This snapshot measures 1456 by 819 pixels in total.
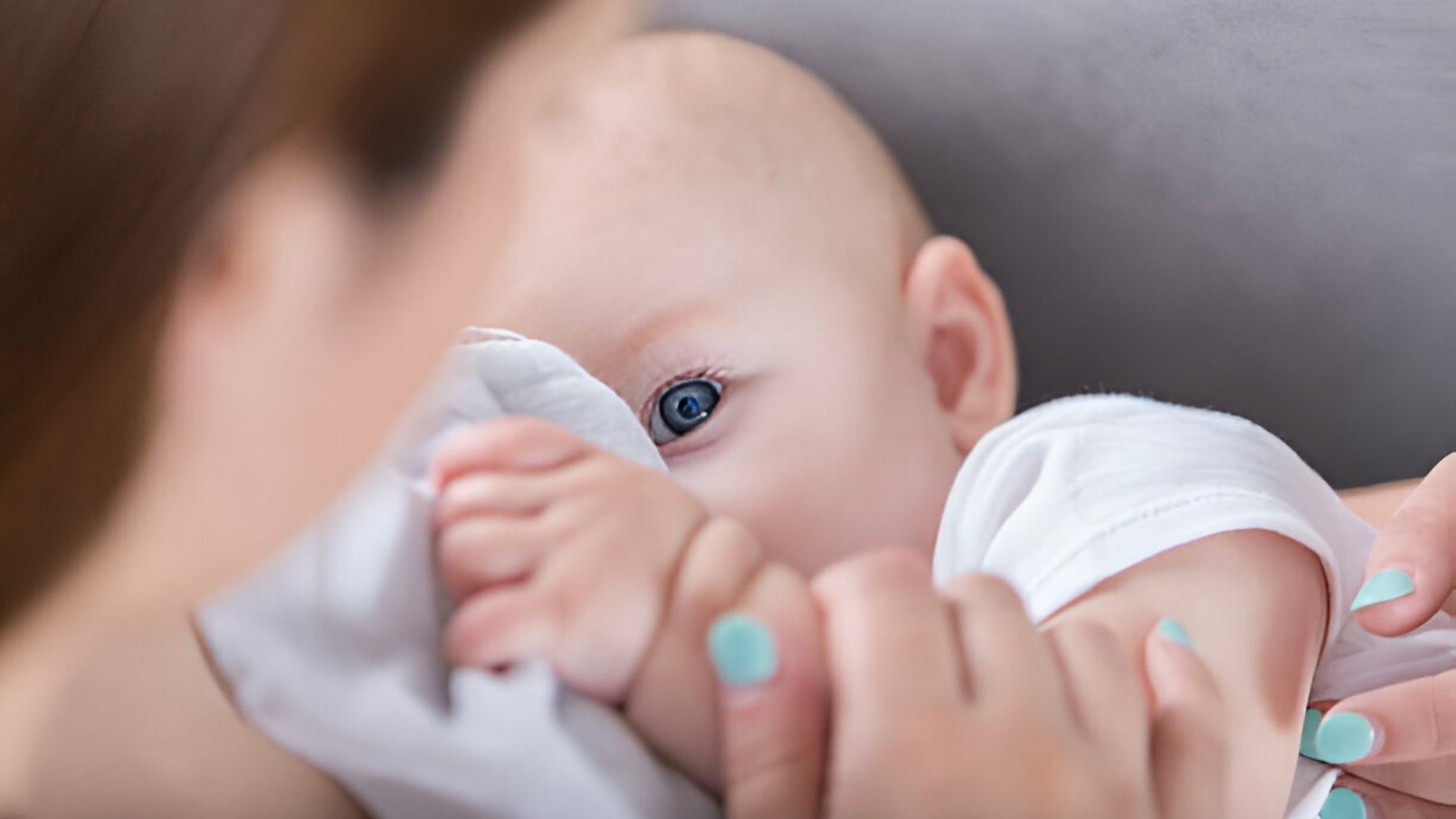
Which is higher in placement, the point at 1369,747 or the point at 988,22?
the point at 988,22

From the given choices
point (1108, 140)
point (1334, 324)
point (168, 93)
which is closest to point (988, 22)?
point (1108, 140)

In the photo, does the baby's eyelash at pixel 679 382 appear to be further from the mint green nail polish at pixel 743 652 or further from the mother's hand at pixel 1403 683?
the mother's hand at pixel 1403 683

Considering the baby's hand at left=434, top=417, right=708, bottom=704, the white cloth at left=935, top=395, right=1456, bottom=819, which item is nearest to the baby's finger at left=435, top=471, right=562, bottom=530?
the baby's hand at left=434, top=417, right=708, bottom=704

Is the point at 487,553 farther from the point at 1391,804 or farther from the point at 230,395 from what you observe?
the point at 1391,804

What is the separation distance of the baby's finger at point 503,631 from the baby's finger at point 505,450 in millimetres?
35

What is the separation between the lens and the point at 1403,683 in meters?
0.43

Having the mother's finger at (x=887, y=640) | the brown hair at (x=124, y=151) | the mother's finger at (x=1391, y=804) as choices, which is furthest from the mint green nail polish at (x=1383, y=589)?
the brown hair at (x=124, y=151)

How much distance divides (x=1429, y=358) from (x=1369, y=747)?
156mm

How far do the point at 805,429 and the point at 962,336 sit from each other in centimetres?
8

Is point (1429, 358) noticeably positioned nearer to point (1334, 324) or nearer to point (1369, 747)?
point (1334, 324)

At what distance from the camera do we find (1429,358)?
1.55 feet

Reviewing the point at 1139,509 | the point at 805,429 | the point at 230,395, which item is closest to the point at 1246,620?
the point at 1139,509

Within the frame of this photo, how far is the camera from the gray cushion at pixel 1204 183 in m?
0.43

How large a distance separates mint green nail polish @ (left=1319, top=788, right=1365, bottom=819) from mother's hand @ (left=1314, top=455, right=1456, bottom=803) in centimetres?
1
